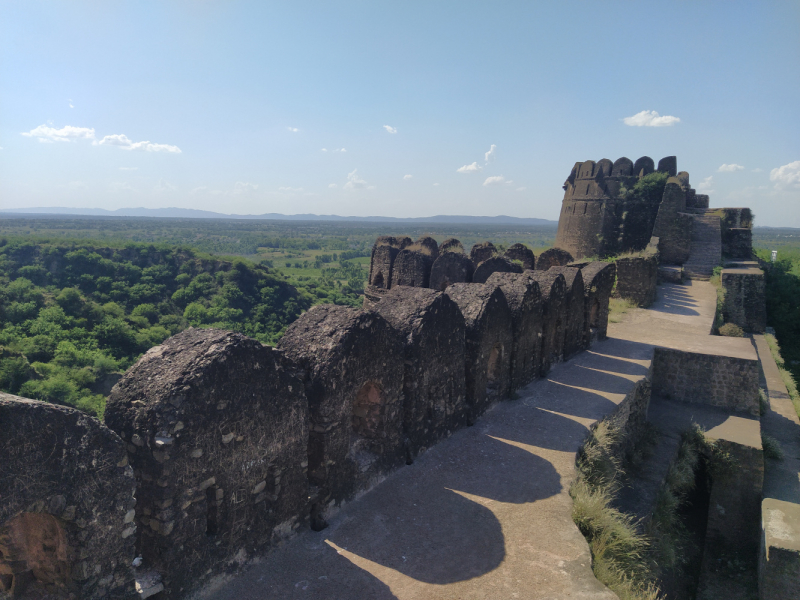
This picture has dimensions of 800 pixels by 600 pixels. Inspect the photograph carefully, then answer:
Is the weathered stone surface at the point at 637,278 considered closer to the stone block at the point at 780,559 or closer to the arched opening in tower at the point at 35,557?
the stone block at the point at 780,559

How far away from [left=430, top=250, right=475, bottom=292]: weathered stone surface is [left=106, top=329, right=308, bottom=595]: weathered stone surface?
24.4ft

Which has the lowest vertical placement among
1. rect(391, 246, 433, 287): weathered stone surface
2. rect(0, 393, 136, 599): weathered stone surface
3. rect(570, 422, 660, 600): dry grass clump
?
rect(570, 422, 660, 600): dry grass clump

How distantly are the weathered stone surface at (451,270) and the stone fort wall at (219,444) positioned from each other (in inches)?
173

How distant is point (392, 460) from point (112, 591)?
3.05 metres

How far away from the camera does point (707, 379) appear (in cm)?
1056

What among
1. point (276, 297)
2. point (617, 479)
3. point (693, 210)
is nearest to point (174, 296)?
point (276, 297)

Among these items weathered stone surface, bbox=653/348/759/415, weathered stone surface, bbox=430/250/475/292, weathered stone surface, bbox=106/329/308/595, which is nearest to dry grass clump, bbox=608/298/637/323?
weathered stone surface, bbox=653/348/759/415

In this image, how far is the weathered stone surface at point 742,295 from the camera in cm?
1741

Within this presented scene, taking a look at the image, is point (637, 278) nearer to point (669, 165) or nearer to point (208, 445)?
point (669, 165)

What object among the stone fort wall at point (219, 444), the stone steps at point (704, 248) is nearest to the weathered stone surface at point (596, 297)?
the stone fort wall at point (219, 444)

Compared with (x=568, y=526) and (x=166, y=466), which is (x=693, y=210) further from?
(x=166, y=466)

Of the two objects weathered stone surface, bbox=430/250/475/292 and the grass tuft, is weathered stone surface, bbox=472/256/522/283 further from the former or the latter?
the grass tuft

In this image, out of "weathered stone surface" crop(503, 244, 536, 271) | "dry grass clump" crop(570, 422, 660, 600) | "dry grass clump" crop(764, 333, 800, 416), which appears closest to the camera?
"dry grass clump" crop(570, 422, 660, 600)

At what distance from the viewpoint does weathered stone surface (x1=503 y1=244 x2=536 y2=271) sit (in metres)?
14.3
